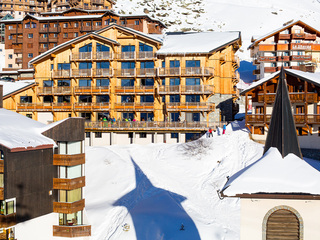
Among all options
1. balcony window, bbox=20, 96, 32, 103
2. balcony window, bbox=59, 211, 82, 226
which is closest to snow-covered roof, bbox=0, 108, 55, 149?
balcony window, bbox=59, 211, 82, 226

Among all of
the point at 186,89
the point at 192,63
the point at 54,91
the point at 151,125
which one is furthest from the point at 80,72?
the point at 192,63

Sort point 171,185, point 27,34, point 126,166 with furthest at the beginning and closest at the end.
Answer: point 27,34 → point 126,166 → point 171,185

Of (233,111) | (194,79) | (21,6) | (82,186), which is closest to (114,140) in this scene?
(194,79)

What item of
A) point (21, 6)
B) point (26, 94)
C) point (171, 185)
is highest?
point (21, 6)

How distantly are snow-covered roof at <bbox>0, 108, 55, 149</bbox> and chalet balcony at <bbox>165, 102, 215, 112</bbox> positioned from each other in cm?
2263

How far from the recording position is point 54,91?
190 ft

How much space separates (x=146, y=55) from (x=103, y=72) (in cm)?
563

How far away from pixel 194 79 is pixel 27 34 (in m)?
44.6

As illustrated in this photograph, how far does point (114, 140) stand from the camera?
5484 cm

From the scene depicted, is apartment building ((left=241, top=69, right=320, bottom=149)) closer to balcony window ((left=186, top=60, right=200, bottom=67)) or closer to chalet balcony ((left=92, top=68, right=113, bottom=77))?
balcony window ((left=186, top=60, right=200, bottom=67))

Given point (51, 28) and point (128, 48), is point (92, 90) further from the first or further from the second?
point (51, 28)

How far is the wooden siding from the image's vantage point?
632 inches

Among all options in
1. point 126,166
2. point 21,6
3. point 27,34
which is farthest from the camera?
point 21,6

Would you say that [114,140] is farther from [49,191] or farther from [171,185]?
[49,191]
